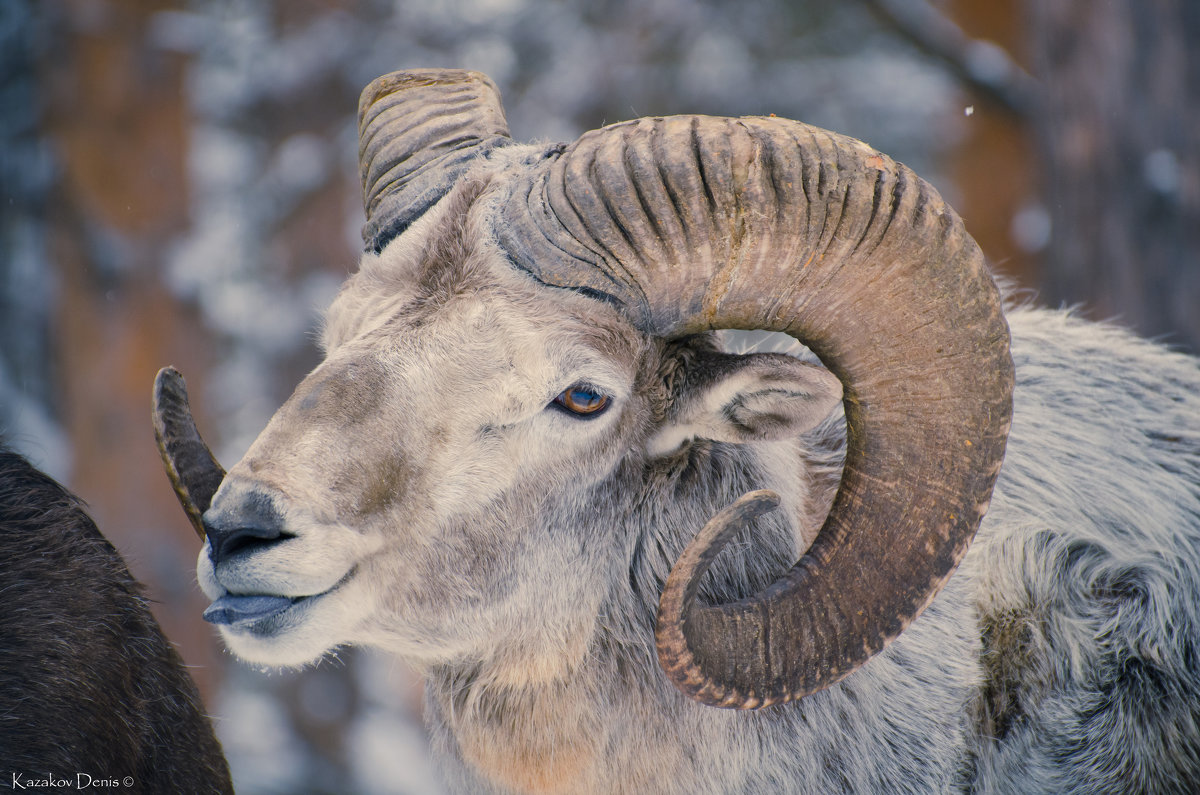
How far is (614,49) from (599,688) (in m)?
9.14

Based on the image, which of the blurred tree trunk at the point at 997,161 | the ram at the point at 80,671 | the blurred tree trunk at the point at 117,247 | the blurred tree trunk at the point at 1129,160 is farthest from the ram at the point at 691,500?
the blurred tree trunk at the point at 997,161

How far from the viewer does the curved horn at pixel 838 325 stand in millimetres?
2727

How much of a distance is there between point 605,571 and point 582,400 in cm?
63

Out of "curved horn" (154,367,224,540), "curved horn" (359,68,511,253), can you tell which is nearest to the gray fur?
"curved horn" (359,68,511,253)

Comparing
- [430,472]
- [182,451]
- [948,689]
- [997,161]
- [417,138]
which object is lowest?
[997,161]

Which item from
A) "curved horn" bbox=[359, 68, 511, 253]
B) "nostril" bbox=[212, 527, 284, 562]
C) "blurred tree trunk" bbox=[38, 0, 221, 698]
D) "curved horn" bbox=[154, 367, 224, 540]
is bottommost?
"blurred tree trunk" bbox=[38, 0, 221, 698]

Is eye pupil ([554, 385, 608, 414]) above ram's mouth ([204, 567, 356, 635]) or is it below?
above

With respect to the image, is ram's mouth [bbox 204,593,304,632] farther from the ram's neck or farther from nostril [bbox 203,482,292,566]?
the ram's neck

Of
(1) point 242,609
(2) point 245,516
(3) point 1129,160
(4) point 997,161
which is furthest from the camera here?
(4) point 997,161

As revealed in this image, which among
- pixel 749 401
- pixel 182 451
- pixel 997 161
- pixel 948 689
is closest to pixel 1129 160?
pixel 997 161

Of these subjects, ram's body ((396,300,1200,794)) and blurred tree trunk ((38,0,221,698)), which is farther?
blurred tree trunk ((38,0,221,698))

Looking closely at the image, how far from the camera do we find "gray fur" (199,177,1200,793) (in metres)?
2.76

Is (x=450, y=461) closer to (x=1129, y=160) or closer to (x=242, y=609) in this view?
(x=242, y=609)

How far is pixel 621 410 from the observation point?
3121mm
